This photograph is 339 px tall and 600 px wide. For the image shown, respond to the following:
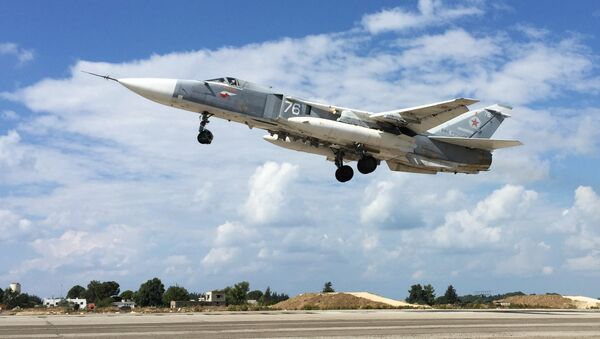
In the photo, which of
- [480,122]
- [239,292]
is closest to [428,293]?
[239,292]

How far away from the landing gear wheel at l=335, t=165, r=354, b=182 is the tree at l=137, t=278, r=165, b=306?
73.3 meters

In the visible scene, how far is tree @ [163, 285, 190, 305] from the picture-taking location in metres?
103

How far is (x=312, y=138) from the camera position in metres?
32.8

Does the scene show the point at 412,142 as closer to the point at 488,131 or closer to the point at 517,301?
the point at 488,131

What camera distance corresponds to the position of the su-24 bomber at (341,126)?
29922 mm

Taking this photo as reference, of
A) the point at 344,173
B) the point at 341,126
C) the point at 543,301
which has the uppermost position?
the point at 341,126

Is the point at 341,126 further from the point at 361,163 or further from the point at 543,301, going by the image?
the point at 543,301

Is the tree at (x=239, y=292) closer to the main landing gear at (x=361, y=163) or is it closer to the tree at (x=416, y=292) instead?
A: the tree at (x=416, y=292)

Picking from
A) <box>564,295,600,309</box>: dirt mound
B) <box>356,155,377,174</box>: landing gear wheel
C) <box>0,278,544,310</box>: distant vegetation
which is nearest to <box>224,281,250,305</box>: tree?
<box>0,278,544,310</box>: distant vegetation

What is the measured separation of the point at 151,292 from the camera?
10438 cm

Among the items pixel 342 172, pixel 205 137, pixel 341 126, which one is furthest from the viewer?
pixel 342 172

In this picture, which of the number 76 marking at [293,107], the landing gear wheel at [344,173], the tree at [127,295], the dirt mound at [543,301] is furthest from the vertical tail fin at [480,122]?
the tree at [127,295]

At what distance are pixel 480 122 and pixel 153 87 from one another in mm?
20303

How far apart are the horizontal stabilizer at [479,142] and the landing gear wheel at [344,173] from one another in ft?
15.6
